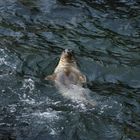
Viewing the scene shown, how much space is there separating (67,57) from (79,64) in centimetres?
62

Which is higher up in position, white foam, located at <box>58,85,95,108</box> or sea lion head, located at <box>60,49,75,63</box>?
sea lion head, located at <box>60,49,75,63</box>

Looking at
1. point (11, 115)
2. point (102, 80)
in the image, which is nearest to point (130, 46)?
point (102, 80)

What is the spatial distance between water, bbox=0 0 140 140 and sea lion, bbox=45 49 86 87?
234 mm

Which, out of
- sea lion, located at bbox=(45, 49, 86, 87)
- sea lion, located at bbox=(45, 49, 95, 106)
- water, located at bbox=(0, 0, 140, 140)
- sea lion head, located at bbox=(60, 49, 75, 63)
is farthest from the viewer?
sea lion head, located at bbox=(60, 49, 75, 63)

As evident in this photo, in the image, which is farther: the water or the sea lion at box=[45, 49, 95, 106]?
the sea lion at box=[45, 49, 95, 106]

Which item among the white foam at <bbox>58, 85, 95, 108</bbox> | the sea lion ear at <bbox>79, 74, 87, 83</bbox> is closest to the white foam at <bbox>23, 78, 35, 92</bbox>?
the white foam at <bbox>58, 85, 95, 108</bbox>

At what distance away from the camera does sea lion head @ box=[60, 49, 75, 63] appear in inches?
494

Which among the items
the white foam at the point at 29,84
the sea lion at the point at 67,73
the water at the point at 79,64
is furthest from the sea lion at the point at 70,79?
the white foam at the point at 29,84

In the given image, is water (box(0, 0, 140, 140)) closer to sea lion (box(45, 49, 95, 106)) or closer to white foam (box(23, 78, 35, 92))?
white foam (box(23, 78, 35, 92))

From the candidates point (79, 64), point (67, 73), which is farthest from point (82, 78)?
point (79, 64)

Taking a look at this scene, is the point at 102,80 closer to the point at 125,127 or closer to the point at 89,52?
the point at 89,52

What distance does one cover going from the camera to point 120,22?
604 inches

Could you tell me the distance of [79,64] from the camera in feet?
43.0

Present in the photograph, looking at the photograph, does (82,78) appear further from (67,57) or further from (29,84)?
(29,84)
